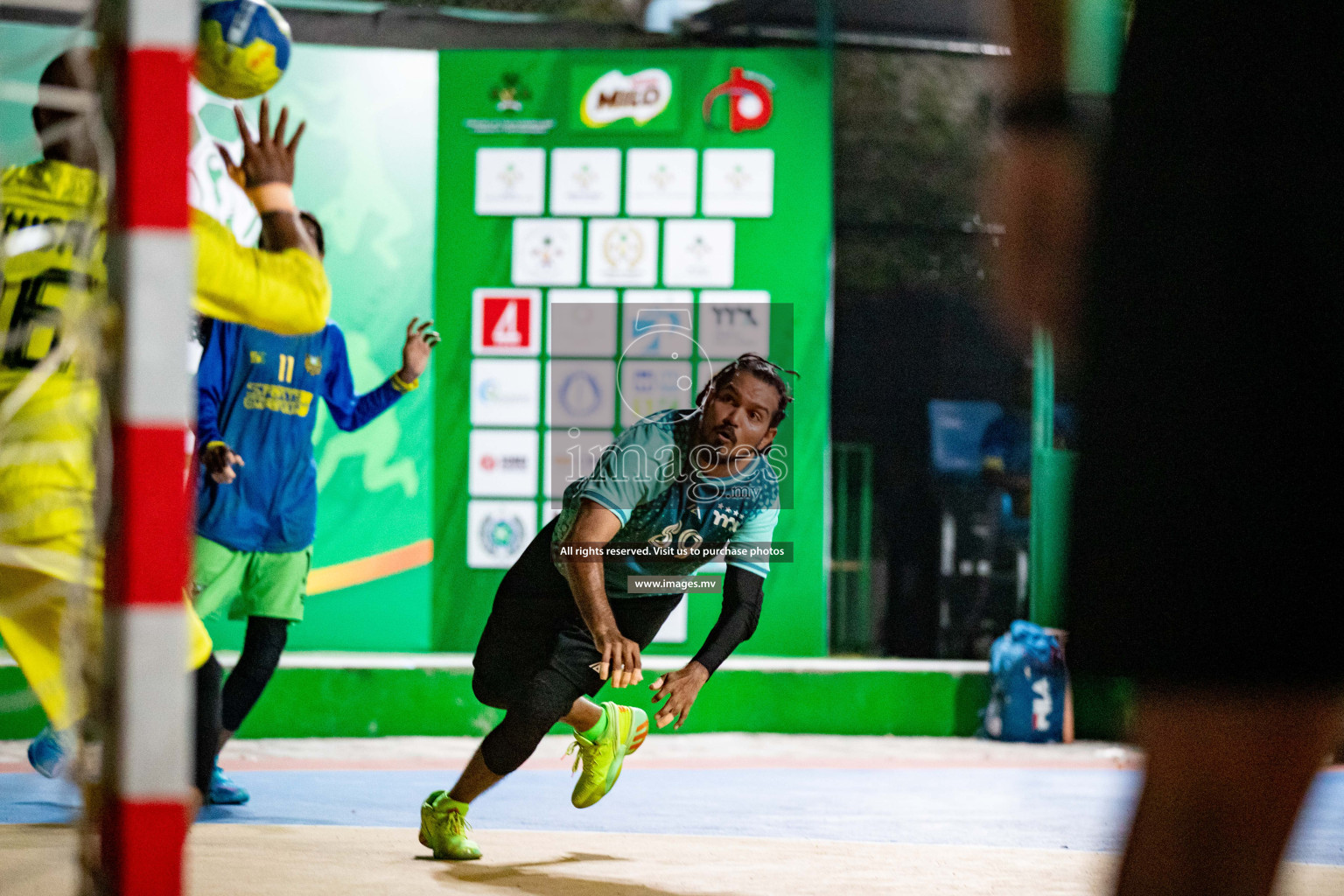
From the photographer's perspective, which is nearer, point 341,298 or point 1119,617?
point 1119,617

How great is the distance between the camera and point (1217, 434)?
45.3 inches

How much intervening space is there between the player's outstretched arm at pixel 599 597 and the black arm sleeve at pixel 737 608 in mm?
228

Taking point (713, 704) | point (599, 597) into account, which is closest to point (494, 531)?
point (713, 704)

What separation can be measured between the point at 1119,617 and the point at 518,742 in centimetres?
240

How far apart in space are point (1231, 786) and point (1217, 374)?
0.35 metres

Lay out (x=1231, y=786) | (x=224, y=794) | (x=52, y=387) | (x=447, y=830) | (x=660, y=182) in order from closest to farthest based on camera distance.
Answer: (x=1231, y=786) < (x=52, y=387) < (x=447, y=830) < (x=224, y=794) < (x=660, y=182)

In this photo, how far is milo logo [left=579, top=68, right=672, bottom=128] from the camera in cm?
652

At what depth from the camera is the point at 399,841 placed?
364 centimetres

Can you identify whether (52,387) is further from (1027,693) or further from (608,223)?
(1027,693)

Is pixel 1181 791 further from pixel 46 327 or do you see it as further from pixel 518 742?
pixel 518 742

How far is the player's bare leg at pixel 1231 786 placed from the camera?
1140 mm

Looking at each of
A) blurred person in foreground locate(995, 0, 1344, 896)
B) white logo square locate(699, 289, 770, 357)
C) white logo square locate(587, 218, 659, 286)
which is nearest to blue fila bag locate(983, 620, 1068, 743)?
white logo square locate(699, 289, 770, 357)

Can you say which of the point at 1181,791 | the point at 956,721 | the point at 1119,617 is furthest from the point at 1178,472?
the point at 956,721

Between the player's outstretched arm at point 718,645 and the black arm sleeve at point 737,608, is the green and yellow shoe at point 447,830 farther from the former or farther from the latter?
the black arm sleeve at point 737,608
